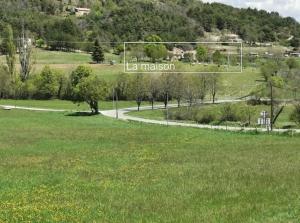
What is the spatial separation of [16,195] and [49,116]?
64.6m

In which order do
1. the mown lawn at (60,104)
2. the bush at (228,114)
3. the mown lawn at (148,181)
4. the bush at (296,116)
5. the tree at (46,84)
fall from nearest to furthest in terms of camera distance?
the mown lawn at (148,181), the bush at (296,116), the bush at (228,114), the mown lawn at (60,104), the tree at (46,84)

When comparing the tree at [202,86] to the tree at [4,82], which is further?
the tree at [4,82]

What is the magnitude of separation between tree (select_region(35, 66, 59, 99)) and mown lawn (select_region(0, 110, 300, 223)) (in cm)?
7226

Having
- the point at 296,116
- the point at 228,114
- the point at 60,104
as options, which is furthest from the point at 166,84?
the point at 296,116

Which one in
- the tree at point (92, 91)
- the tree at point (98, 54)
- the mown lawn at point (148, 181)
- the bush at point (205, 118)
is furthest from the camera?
the tree at point (98, 54)

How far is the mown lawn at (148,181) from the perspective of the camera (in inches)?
717

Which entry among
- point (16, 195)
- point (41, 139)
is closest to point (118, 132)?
point (41, 139)

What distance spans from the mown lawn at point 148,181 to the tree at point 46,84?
7226 centimetres

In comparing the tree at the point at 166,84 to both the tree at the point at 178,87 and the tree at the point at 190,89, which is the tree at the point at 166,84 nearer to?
the tree at the point at 178,87

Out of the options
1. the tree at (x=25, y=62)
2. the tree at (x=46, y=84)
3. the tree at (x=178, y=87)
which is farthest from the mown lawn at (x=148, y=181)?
the tree at (x=25, y=62)

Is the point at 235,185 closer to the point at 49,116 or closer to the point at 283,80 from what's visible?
the point at 49,116

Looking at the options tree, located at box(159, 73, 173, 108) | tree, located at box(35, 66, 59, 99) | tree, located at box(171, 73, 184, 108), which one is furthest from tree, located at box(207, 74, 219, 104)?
tree, located at box(35, 66, 59, 99)

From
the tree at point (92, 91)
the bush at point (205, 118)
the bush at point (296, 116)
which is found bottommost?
the bush at point (205, 118)

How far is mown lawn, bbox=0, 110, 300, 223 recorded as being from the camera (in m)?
18.2
